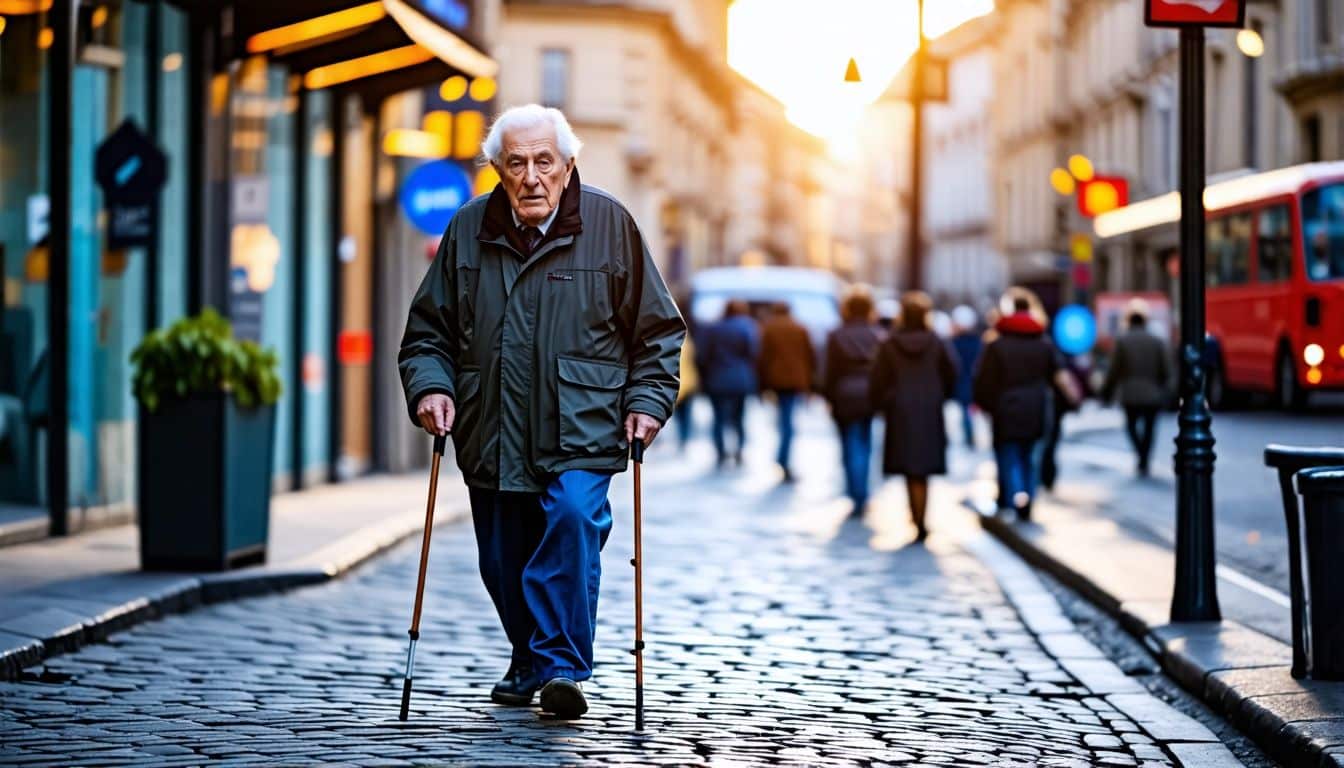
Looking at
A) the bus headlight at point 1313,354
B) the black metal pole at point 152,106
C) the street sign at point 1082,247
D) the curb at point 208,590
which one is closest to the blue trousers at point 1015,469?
the curb at point 208,590

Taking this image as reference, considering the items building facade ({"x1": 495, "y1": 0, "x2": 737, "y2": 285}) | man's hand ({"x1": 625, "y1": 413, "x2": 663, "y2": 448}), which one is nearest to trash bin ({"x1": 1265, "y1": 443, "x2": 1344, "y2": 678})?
man's hand ({"x1": 625, "y1": 413, "x2": 663, "y2": 448})

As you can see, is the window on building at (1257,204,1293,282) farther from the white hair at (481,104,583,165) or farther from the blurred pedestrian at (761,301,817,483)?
the white hair at (481,104,583,165)

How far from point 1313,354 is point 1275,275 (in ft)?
4.83

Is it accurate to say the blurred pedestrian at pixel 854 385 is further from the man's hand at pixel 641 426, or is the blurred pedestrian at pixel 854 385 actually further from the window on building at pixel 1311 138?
the window on building at pixel 1311 138

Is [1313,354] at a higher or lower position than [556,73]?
lower

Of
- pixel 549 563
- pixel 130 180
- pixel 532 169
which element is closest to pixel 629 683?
pixel 549 563

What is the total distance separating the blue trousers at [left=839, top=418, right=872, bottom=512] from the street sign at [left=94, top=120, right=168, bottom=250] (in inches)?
241

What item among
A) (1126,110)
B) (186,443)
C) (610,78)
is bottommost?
(186,443)

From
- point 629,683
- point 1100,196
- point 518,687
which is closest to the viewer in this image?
point 518,687

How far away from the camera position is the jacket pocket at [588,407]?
6.57m

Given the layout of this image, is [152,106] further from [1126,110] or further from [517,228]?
[1126,110]

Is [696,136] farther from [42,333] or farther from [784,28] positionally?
[42,333]

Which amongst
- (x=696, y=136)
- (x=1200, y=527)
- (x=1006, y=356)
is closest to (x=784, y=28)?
(x=696, y=136)

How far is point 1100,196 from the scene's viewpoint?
40.4 meters
